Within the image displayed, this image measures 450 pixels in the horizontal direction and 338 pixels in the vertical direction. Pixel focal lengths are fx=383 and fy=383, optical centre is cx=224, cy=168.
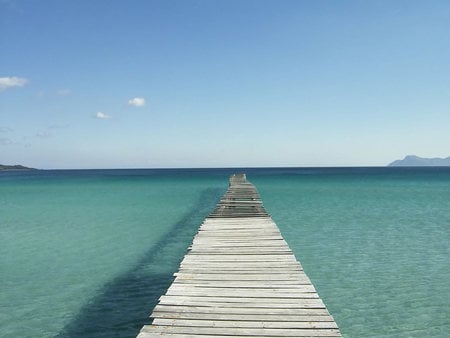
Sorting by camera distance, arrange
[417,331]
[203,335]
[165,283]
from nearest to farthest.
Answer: [203,335], [417,331], [165,283]

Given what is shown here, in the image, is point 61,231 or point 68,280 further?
point 61,231

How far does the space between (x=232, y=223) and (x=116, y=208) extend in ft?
62.3

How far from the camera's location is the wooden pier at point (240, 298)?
4652 mm

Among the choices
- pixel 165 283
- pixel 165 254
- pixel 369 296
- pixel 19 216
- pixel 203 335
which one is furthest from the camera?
pixel 19 216

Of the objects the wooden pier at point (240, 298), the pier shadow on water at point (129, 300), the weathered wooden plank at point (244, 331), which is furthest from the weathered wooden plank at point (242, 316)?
the pier shadow on water at point (129, 300)

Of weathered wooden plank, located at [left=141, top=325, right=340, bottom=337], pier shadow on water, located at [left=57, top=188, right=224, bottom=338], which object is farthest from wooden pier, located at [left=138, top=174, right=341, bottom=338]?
pier shadow on water, located at [left=57, top=188, right=224, bottom=338]

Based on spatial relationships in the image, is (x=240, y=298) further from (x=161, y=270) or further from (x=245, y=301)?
(x=161, y=270)

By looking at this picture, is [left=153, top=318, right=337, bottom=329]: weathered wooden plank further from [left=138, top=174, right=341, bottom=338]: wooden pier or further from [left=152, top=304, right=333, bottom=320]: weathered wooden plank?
[left=152, top=304, right=333, bottom=320]: weathered wooden plank

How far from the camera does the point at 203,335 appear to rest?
4488 millimetres

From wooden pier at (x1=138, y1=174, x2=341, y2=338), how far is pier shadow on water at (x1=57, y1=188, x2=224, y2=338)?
72.6 inches

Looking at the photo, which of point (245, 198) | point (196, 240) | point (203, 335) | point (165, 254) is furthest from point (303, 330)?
point (245, 198)

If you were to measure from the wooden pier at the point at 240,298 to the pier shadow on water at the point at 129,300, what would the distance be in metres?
1.85

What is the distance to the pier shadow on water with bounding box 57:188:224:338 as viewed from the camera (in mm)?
7777

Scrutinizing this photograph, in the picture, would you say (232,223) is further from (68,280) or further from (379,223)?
(379,223)
